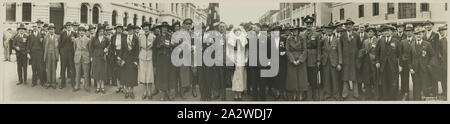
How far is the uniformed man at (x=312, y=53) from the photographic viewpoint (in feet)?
18.5

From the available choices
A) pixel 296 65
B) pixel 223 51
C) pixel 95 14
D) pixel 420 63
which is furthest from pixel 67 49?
pixel 420 63

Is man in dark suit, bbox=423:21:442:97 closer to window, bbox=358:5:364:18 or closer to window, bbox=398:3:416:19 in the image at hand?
window, bbox=398:3:416:19

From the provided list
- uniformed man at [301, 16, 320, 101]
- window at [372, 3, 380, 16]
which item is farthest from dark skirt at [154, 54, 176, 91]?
window at [372, 3, 380, 16]

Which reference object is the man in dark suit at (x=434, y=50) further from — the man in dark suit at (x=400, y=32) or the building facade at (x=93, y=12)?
the building facade at (x=93, y=12)

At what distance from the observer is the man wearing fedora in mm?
5941

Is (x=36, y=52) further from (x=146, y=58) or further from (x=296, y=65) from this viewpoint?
(x=296, y=65)

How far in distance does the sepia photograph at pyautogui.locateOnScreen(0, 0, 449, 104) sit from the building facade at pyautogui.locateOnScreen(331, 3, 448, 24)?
0.02m

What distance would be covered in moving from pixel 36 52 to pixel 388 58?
17.6ft

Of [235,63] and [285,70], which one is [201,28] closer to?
[235,63]

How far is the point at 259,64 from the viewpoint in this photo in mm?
5730

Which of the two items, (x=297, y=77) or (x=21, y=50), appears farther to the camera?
(x=21, y=50)
